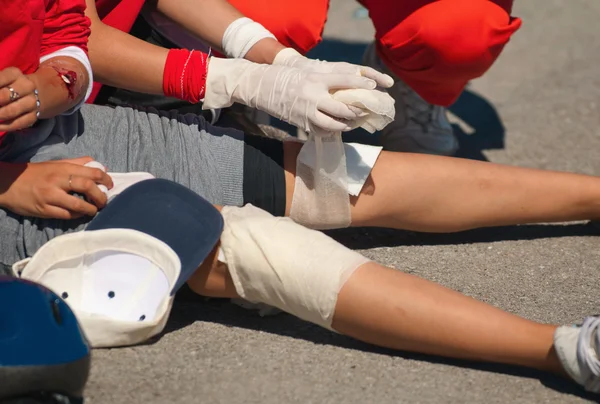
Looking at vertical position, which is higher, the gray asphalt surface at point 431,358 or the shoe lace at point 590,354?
the shoe lace at point 590,354

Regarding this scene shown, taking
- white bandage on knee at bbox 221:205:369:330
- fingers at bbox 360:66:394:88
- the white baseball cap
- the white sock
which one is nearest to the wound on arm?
the white baseball cap

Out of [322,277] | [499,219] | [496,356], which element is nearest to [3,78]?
[322,277]

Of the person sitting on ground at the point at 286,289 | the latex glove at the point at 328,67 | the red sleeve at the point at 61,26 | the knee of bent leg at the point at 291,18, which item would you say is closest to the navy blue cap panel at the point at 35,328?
the person sitting on ground at the point at 286,289

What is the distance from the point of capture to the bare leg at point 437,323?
1419 millimetres

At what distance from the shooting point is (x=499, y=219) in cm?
186

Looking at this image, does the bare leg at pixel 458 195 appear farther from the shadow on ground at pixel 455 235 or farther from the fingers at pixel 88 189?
the fingers at pixel 88 189

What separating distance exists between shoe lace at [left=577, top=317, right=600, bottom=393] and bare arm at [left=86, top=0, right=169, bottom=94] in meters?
0.90

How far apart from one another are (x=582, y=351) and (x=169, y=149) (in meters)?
0.83

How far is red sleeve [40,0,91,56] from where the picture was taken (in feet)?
5.22

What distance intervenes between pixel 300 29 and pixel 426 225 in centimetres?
58

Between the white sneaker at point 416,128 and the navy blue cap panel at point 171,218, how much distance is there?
2.90ft

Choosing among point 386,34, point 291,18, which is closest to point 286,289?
A: point 291,18

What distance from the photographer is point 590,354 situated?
1356mm

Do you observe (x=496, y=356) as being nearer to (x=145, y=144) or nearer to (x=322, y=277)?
(x=322, y=277)
